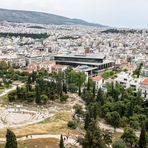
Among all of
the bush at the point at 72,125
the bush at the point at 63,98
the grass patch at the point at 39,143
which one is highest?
the grass patch at the point at 39,143

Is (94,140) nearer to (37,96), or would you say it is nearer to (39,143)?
(39,143)

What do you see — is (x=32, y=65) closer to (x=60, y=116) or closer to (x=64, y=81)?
(x=64, y=81)

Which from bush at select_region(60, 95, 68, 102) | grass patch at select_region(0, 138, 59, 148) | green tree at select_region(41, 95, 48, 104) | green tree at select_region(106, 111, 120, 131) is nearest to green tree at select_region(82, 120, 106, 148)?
grass patch at select_region(0, 138, 59, 148)

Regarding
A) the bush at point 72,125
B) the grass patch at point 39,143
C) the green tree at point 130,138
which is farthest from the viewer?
the bush at point 72,125

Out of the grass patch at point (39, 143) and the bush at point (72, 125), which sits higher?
the grass patch at point (39, 143)

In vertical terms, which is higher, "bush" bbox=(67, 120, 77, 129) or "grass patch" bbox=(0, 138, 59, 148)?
"grass patch" bbox=(0, 138, 59, 148)

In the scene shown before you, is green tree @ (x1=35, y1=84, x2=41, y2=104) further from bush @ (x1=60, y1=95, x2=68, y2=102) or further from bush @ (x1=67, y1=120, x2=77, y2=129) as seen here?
bush @ (x1=67, y1=120, x2=77, y2=129)

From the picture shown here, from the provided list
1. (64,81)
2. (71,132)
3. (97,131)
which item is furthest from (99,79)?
(97,131)

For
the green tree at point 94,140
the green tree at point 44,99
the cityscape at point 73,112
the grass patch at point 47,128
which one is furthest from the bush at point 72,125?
the green tree at point 94,140

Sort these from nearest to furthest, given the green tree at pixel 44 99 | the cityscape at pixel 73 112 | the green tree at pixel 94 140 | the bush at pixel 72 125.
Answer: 1. the green tree at pixel 94 140
2. the cityscape at pixel 73 112
3. the bush at pixel 72 125
4. the green tree at pixel 44 99

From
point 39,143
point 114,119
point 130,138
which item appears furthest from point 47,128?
point 130,138

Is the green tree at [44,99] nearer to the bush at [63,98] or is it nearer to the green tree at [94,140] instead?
the bush at [63,98]
